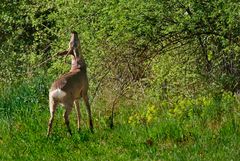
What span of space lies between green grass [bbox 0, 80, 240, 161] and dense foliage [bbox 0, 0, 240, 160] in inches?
0.6

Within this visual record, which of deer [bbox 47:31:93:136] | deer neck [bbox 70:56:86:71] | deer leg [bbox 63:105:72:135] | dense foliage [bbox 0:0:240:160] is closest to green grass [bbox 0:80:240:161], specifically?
dense foliage [bbox 0:0:240:160]

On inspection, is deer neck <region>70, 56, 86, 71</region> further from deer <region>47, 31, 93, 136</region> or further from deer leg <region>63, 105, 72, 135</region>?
deer leg <region>63, 105, 72, 135</region>

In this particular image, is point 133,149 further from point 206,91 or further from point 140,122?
point 206,91

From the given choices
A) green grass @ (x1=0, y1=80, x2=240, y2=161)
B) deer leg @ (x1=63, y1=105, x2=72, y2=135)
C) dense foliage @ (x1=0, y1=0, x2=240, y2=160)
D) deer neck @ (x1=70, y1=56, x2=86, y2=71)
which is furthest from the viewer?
deer neck @ (x1=70, y1=56, x2=86, y2=71)

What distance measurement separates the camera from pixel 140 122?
9.60 meters

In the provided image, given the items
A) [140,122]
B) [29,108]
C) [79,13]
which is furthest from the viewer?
[79,13]

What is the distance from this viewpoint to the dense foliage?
8734mm

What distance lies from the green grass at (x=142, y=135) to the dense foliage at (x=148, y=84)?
16 mm

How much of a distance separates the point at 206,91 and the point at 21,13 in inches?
303

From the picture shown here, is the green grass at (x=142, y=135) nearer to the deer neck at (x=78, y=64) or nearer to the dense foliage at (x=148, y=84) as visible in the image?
the dense foliage at (x=148, y=84)

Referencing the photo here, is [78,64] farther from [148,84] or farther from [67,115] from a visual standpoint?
[148,84]

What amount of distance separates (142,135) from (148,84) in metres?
3.66

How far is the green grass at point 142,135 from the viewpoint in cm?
824

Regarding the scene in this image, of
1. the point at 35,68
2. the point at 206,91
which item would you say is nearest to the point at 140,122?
the point at 206,91
